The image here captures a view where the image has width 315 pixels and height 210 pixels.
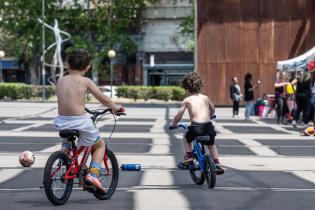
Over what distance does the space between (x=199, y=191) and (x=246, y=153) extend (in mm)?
6066

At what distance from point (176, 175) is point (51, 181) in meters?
3.61

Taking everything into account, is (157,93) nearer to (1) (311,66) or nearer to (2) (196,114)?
(1) (311,66)

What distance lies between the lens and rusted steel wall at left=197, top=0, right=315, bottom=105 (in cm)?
4247

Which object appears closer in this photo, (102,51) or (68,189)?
(68,189)

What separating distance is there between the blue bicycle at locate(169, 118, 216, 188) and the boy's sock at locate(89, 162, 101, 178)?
1661 millimetres

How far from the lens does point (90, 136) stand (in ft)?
26.9

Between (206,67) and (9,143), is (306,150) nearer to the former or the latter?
(9,143)

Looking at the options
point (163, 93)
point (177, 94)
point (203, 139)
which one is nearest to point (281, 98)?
point (203, 139)

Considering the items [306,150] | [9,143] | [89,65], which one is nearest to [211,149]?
[89,65]

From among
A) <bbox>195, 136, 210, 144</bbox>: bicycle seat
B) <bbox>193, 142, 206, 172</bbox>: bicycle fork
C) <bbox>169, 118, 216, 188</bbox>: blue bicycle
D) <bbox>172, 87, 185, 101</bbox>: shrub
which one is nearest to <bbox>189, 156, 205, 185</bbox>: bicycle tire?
<bbox>169, 118, 216, 188</bbox>: blue bicycle

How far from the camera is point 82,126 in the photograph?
26.7 ft

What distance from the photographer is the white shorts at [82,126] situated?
320 inches

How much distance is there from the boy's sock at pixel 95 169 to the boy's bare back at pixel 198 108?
6.64 feet

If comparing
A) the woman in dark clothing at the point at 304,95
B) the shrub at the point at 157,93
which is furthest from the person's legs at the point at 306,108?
the shrub at the point at 157,93
